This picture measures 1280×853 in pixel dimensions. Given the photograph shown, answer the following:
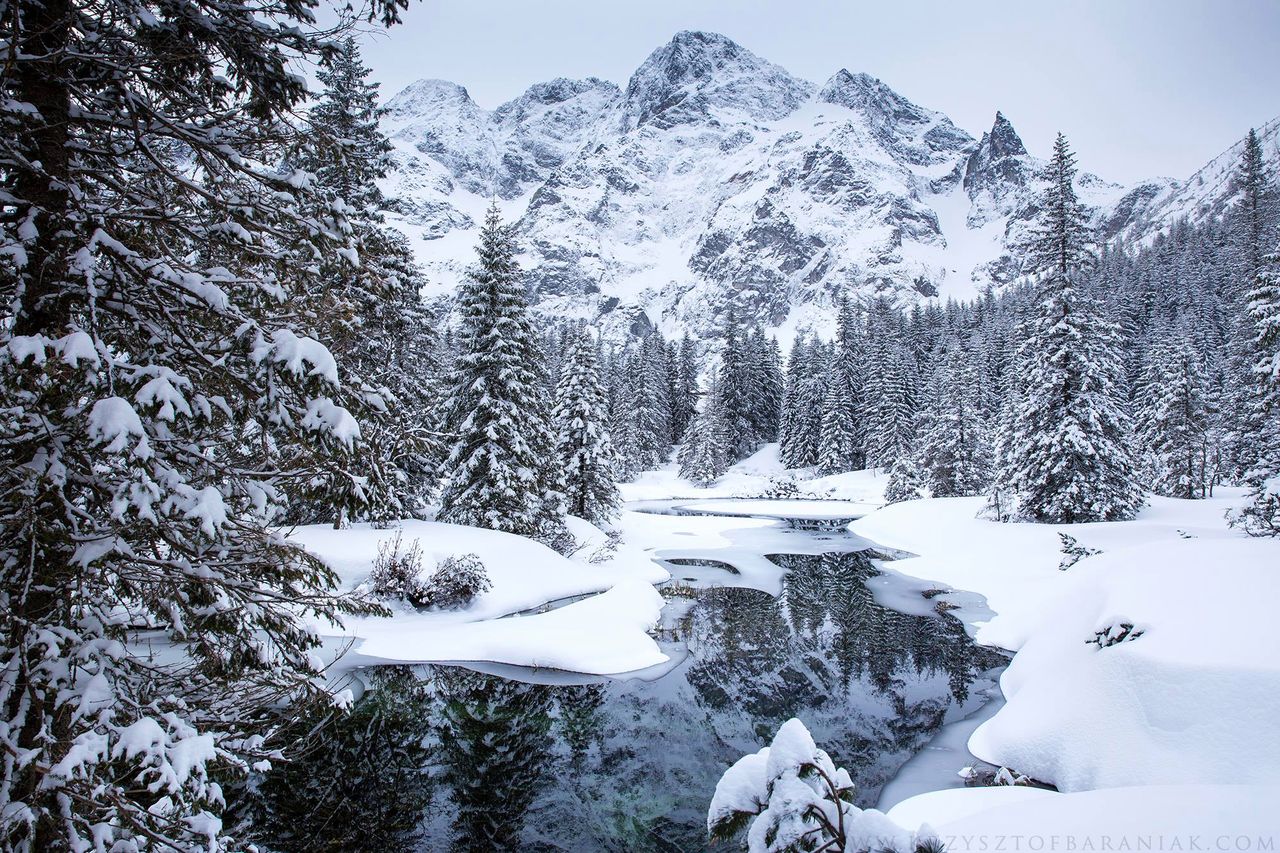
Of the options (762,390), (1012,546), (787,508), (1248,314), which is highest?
(762,390)

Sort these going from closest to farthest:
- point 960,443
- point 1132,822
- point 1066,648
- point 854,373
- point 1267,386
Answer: point 1132,822, point 1066,648, point 1267,386, point 960,443, point 854,373

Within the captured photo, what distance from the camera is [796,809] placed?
2.57m

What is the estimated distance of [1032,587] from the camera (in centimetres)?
1734

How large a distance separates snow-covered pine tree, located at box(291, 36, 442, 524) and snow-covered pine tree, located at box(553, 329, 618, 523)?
6.43 metres

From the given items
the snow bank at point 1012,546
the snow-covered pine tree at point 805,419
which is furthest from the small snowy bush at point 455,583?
the snow-covered pine tree at point 805,419

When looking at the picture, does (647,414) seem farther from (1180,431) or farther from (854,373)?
(1180,431)

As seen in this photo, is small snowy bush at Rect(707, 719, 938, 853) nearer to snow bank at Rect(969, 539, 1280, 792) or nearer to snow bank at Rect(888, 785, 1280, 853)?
snow bank at Rect(888, 785, 1280, 853)

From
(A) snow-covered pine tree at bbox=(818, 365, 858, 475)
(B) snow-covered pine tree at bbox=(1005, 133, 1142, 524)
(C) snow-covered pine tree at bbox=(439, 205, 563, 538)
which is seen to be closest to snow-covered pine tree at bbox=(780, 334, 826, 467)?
(A) snow-covered pine tree at bbox=(818, 365, 858, 475)

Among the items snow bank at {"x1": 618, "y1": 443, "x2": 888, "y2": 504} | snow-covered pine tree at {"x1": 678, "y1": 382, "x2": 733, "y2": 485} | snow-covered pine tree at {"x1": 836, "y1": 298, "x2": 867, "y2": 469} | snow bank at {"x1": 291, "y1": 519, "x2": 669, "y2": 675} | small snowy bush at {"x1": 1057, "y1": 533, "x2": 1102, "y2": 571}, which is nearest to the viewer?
snow bank at {"x1": 291, "y1": 519, "x2": 669, "y2": 675}

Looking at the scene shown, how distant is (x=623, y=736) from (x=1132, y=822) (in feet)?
22.6

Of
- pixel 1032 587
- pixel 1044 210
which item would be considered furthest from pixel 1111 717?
pixel 1044 210

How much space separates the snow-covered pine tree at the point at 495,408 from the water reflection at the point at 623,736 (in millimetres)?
8921

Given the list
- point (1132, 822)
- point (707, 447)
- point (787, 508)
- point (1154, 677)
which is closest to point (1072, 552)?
point (1154, 677)

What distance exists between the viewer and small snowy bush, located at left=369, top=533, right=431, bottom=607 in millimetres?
14648
